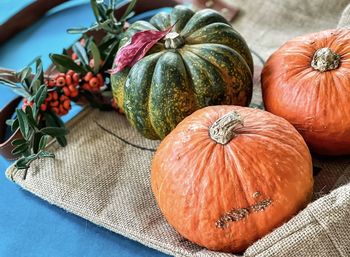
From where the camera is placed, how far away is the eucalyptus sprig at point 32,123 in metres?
0.80

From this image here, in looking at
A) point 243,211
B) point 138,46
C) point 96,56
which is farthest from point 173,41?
point 243,211

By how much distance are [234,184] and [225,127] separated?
0.07m

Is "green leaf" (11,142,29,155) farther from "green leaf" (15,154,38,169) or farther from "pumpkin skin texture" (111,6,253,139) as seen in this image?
"pumpkin skin texture" (111,6,253,139)

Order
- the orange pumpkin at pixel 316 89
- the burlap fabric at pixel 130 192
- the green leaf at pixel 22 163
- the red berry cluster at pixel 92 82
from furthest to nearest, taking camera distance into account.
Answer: the red berry cluster at pixel 92 82 → the green leaf at pixel 22 163 → the orange pumpkin at pixel 316 89 → the burlap fabric at pixel 130 192

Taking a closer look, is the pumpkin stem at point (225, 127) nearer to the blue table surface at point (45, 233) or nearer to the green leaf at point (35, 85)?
the blue table surface at point (45, 233)

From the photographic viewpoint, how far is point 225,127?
0.60 metres

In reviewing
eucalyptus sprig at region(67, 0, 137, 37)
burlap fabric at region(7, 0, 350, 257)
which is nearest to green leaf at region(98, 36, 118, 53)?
eucalyptus sprig at region(67, 0, 137, 37)

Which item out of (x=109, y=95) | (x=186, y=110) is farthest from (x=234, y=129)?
(x=109, y=95)

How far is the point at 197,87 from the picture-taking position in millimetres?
724

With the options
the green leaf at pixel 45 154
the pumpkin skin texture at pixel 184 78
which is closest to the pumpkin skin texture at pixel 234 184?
the pumpkin skin texture at pixel 184 78

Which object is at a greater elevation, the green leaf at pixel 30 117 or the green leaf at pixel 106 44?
the green leaf at pixel 106 44

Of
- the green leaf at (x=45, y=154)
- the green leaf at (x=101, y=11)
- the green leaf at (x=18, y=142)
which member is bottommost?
the green leaf at (x=45, y=154)

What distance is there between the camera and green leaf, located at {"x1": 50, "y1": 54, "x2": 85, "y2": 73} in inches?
34.6

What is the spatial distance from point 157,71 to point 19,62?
52cm
